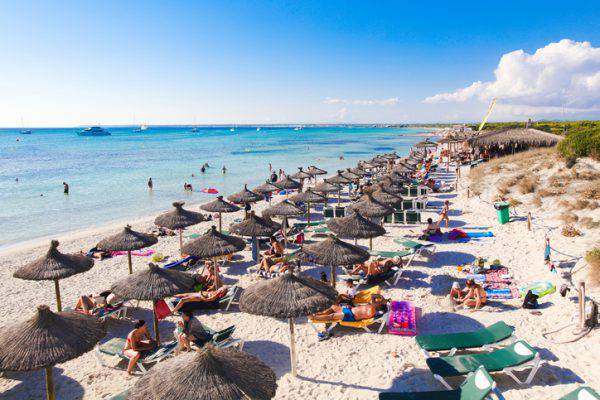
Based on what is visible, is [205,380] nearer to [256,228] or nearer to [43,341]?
[43,341]

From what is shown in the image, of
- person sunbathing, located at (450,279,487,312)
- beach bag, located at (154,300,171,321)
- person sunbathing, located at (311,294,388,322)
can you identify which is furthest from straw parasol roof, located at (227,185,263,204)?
person sunbathing, located at (450,279,487,312)

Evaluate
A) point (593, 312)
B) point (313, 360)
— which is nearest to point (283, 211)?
point (313, 360)

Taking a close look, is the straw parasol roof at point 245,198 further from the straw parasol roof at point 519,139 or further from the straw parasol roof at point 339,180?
the straw parasol roof at point 519,139

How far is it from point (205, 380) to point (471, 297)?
6324mm

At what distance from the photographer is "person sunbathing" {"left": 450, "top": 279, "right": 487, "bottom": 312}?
805cm

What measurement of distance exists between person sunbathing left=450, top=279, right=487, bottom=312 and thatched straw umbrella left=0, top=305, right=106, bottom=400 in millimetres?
6905

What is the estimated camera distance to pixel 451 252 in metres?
11.7

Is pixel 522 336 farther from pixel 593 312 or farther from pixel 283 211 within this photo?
pixel 283 211

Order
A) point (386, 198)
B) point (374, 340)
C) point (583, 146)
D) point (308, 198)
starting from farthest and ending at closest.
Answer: point (583, 146), point (308, 198), point (386, 198), point (374, 340)

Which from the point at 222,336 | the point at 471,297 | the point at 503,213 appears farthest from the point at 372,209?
the point at 222,336

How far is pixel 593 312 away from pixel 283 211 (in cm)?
822

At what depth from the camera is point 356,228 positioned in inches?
389

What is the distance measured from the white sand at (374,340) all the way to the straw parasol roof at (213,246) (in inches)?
52.5

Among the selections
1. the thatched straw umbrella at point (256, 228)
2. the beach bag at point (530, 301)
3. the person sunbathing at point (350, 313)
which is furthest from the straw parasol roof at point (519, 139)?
the person sunbathing at point (350, 313)
